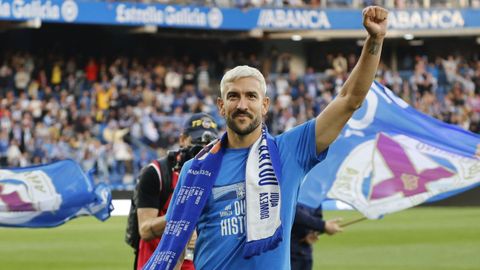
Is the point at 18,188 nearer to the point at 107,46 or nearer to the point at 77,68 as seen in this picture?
the point at 77,68

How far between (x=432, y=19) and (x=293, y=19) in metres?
5.32

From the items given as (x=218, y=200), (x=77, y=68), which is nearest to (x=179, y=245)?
(x=218, y=200)

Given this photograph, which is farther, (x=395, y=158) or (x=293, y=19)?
(x=293, y=19)

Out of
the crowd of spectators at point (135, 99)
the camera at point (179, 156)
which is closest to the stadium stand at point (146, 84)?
the crowd of spectators at point (135, 99)

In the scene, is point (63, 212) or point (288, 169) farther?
point (63, 212)

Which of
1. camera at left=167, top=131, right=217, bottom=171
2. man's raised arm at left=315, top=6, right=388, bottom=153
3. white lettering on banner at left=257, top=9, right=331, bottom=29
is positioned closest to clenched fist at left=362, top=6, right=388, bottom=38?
man's raised arm at left=315, top=6, right=388, bottom=153

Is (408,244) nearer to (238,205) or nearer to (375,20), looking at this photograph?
(238,205)

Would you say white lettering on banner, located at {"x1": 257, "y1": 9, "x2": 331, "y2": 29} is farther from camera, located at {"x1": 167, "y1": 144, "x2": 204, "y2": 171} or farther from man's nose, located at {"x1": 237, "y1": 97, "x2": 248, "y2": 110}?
man's nose, located at {"x1": 237, "y1": 97, "x2": 248, "y2": 110}

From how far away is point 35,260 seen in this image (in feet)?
55.7

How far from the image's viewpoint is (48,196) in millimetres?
18078

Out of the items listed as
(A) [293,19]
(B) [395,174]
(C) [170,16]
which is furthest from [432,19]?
(B) [395,174]

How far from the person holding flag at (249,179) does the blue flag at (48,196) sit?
40.4 feet

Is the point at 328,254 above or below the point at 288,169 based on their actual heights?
below

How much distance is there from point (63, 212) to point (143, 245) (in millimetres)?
10720
